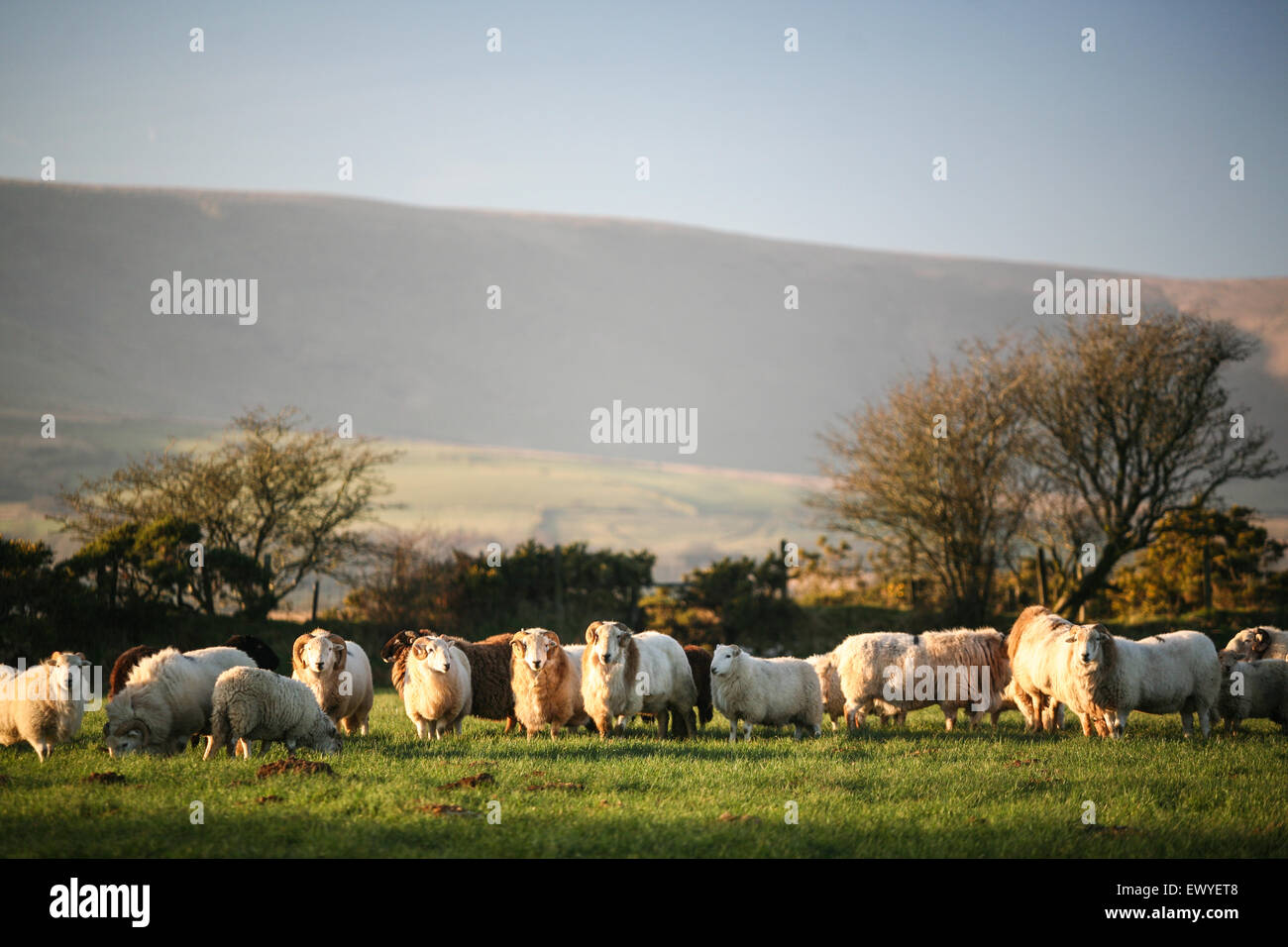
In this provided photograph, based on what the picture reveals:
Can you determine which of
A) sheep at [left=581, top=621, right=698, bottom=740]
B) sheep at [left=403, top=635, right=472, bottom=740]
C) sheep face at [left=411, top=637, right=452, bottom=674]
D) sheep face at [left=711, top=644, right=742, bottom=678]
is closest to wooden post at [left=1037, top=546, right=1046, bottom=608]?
sheep at [left=581, top=621, right=698, bottom=740]

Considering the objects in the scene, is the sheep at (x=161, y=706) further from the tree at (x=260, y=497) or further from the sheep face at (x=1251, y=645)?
the tree at (x=260, y=497)

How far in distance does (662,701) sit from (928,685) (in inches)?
168

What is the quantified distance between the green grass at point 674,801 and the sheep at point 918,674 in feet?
9.49

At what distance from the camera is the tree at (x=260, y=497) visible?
108 ft

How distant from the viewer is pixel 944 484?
104 feet

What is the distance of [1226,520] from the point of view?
3225cm

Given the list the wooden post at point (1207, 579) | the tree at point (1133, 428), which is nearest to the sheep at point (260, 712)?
the tree at point (1133, 428)

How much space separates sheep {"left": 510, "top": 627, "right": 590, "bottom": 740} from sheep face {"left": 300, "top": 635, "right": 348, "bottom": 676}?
7.60 feet

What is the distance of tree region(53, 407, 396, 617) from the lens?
108ft

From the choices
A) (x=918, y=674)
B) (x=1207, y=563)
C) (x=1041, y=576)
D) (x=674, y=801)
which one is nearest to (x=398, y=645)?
(x=918, y=674)

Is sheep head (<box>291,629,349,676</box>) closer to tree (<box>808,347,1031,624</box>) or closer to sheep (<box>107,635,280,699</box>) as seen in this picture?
sheep (<box>107,635,280,699</box>)

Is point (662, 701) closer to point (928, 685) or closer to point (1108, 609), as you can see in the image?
point (928, 685)
